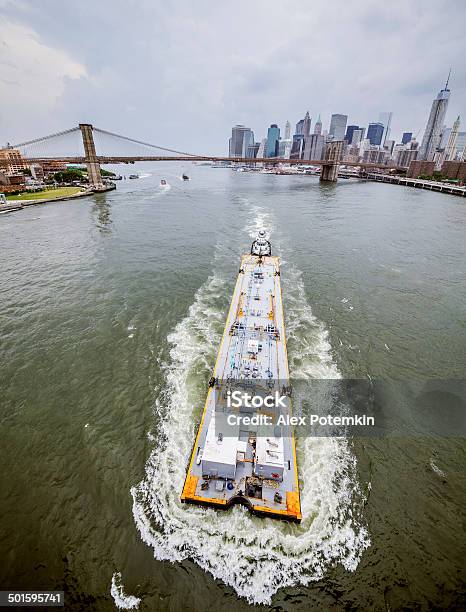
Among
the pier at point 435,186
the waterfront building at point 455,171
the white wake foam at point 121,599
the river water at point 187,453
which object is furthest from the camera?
the waterfront building at point 455,171

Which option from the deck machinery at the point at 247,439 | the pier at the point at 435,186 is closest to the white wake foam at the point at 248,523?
the deck machinery at the point at 247,439

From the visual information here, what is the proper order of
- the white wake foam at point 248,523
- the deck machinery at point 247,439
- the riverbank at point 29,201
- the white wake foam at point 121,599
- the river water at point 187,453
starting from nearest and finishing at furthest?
the white wake foam at point 121,599, the river water at point 187,453, the white wake foam at point 248,523, the deck machinery at point 247,439, the riverbank at point 29,201

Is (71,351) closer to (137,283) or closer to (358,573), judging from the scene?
(137,283)

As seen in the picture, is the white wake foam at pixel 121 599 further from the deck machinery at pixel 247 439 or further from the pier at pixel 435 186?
the pier at pixel 435 186

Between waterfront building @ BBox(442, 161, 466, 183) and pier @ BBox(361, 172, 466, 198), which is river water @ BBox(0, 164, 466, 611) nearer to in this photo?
pier @ BBox(361, 172, 466, 198)

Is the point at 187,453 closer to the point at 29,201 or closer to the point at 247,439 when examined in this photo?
the point at 247,439

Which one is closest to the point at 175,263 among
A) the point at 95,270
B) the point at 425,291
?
the point at 95,270

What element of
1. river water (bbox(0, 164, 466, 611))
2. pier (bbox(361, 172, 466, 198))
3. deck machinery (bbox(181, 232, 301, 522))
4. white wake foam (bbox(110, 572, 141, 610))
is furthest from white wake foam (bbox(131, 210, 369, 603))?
pier (bbox(361, 172, 466, 198))
